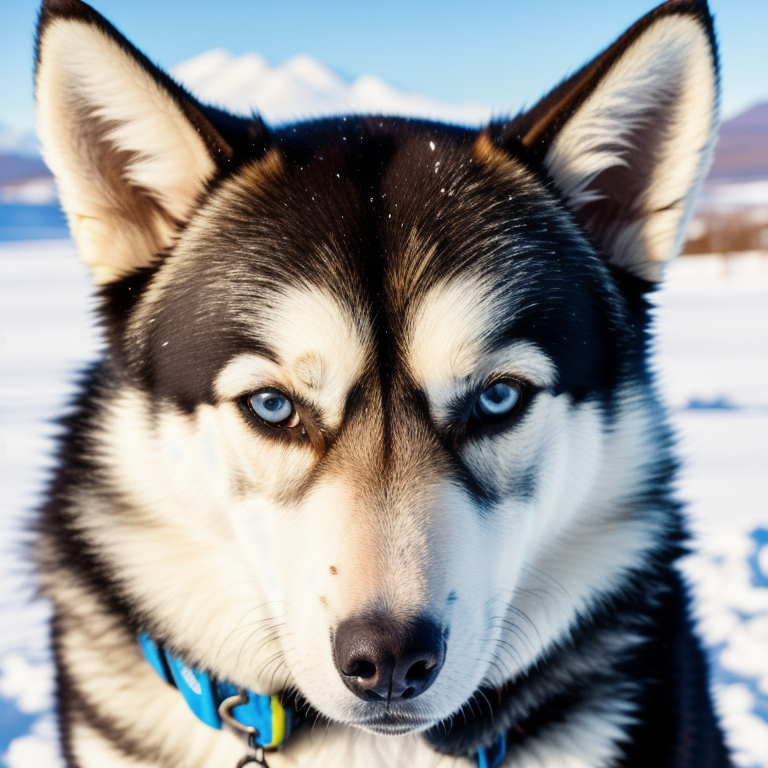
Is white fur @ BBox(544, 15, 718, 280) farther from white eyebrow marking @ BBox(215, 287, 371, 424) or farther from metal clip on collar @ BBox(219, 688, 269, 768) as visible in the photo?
metal clip on collar @ BBox(219, 688, 269, 768)

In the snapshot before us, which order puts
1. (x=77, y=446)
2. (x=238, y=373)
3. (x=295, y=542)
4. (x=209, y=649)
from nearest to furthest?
(x=295, y=542) → (x=238, y=373) → (x=209, y=649) → (x=77, y=446)

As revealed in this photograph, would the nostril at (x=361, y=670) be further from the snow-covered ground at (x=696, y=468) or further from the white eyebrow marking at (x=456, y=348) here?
the snow-covered ground at (x=696, y=468)

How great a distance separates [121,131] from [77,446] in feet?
2.81

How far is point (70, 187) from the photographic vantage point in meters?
1.86

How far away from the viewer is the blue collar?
6.23 ft

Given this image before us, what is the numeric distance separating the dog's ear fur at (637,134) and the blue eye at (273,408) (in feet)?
2.92

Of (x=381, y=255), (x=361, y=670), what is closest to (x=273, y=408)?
(x=381, y=255)

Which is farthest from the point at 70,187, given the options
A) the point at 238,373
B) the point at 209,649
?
the point at 209,649

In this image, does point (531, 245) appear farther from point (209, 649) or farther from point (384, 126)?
point (209, 649)

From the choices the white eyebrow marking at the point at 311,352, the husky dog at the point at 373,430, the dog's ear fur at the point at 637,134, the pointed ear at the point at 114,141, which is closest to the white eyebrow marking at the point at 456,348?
the husky dog at the point at 373,430

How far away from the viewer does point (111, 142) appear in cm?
185

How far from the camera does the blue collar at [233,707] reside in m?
1.90

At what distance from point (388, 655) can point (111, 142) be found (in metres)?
1.35

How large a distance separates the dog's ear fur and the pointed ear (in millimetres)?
809
